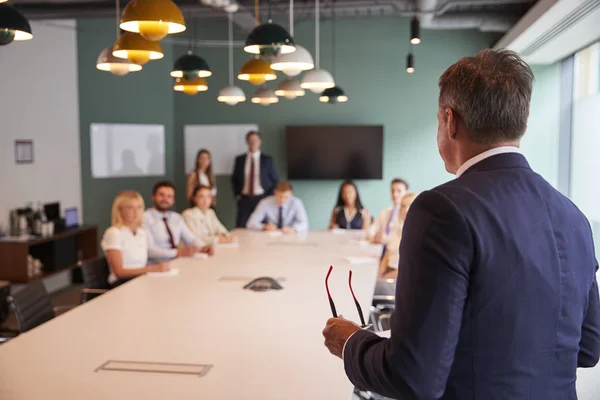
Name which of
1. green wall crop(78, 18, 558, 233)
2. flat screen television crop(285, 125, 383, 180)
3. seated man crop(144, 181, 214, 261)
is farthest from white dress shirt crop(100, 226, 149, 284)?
flat screen television crop(285, 125, 383, 180)

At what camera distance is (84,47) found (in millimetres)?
9008

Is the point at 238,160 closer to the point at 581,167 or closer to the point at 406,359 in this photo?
the point at 581,167

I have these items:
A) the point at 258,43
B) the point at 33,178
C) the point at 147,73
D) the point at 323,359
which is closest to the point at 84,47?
the point at 147,73

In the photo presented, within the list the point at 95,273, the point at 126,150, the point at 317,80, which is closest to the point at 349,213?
the point at 317,80

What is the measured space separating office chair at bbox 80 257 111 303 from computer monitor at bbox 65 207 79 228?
315 cm

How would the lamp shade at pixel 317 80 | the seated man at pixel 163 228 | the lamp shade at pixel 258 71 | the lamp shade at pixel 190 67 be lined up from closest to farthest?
the lamp shade at pixel 190 67 → the lamp shade at pixel 258 71 → the lamp shade at pixel 317 80 → the seated man at pixel 163 228

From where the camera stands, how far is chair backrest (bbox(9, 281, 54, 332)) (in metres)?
3.86

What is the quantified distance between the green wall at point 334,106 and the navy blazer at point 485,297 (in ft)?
27.2

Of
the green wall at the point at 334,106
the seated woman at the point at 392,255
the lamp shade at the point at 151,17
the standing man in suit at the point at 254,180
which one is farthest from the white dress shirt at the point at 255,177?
the lamp shade at the point at 151,17

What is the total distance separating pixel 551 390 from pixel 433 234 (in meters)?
0.48

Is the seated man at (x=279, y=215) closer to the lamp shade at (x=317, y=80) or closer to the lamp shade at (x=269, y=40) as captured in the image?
the lamp shade at (x=317, y=80)

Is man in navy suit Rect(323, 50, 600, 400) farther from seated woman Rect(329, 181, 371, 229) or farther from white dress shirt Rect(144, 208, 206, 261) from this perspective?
seated woman Rect(329, 181, 371, 229)

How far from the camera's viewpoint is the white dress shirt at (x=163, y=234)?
19.6ft

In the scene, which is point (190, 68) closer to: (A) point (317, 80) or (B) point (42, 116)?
(A) point (317, 80)
